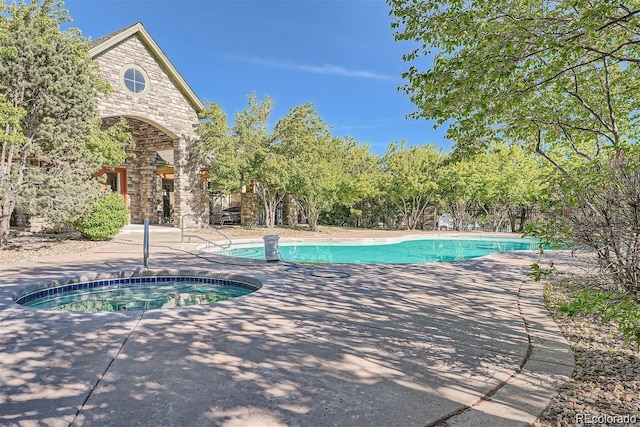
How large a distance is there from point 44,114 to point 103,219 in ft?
12.3

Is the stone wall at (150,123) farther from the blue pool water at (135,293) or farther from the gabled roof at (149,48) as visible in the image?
the blue pool water at (135,293)

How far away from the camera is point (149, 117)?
1761cm

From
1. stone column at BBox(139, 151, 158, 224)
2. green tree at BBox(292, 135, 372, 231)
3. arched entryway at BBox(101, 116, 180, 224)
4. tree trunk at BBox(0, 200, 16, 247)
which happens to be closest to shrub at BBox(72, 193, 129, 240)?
tree trunk at BBox(0, 200, 16, 247)

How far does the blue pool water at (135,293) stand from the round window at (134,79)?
12700 millimetres

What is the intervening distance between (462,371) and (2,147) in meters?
12.2

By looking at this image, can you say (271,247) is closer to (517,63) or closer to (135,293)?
(135,293)

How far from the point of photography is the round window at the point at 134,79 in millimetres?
16875

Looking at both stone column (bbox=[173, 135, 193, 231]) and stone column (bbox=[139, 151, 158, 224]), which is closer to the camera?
stone column (bbox=[173, 135, 193, 231])

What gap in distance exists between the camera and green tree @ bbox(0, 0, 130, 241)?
9609 millimetres

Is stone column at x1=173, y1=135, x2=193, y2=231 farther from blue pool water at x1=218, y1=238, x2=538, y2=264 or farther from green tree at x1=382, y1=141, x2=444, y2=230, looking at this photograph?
green tree at x1=382, y1=141, x2=444, y2=230

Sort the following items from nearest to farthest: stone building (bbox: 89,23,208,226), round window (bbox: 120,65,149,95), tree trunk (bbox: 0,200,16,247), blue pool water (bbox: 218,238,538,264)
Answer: tree trunk (bbox: 0,200,16,247)
blue pool water (bbox: 218,238,538,264)
stone building (bbox: 89,23,208,226)
round window (bbox: 120,65,149,95)

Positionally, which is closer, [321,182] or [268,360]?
[268,360]

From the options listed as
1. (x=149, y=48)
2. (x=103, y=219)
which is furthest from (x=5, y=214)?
(x=149, y=48)

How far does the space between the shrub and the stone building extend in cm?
467
